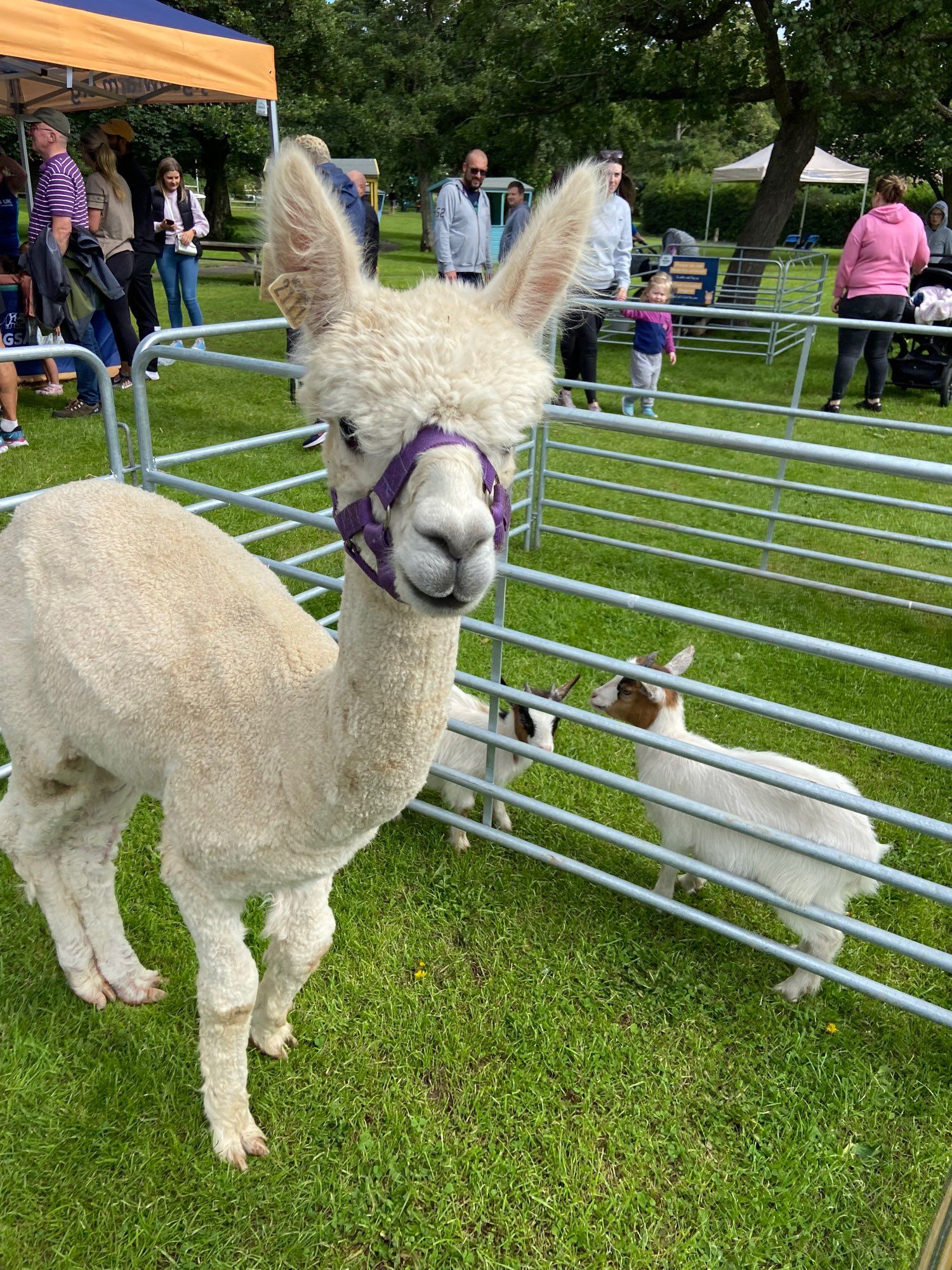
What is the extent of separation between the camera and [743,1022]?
246cm

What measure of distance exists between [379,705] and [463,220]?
21.1ft

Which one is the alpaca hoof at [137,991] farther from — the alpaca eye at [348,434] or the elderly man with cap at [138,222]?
the elderly man with cap at [138,222]

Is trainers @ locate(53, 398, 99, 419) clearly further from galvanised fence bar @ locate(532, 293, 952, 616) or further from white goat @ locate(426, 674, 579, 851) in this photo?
white goat @ locate(426, 674, 579, 851)

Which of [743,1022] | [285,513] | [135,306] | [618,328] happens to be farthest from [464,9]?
[743,1022]

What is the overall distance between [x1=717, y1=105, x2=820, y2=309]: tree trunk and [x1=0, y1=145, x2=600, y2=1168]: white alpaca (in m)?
14.2

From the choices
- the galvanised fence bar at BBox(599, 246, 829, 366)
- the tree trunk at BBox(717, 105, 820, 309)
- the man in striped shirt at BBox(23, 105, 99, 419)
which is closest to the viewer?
the man in striped shirt at BBox(23, 105, 99, 419)

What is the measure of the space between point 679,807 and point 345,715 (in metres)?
1.32

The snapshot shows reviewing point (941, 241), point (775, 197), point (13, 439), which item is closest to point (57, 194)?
point (13, 439)

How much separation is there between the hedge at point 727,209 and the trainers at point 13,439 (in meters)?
34.4

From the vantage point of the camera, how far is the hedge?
120 feet

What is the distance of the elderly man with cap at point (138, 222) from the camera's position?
24.9 ft

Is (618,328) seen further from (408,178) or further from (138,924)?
(408,178)

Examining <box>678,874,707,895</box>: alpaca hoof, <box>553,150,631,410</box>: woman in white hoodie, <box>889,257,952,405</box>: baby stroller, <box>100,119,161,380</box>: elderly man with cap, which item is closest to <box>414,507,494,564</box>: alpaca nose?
<box>678,874,707,895</box>: alpaca hoof

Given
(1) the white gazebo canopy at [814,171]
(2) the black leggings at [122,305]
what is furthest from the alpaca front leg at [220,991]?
(1) the white gazebo canopy at [814,171]
